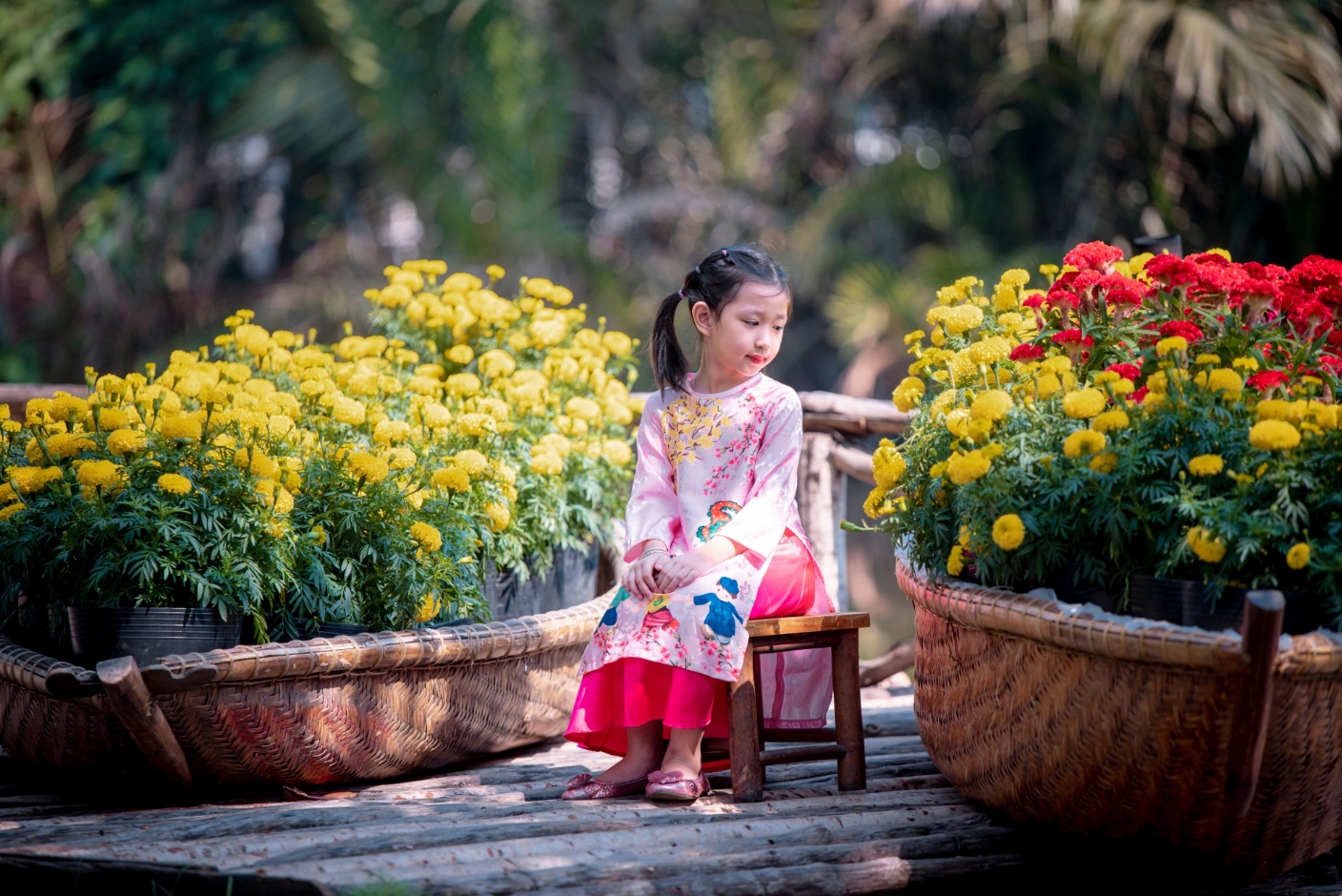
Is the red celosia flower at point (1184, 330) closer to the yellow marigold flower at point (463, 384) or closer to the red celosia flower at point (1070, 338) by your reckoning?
the red celosia flower at point (1070, 338)

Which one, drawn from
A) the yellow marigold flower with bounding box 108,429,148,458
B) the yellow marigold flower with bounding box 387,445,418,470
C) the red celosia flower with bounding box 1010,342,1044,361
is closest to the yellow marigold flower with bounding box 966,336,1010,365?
the red celosia flower with bounding box 1010,342,1044,361

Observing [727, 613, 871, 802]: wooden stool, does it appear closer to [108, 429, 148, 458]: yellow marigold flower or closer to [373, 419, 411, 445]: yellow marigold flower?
[373, 419, 411, 445]: yellow marigold flower

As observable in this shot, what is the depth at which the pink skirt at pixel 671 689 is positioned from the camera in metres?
2.56

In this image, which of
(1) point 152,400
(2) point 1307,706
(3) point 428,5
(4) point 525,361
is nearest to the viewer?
(2) point 1307,706

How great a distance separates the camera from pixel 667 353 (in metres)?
2.95

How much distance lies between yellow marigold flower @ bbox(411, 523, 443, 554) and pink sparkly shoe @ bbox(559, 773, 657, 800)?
1.98ft

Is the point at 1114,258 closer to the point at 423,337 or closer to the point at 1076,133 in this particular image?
the point at 423,337

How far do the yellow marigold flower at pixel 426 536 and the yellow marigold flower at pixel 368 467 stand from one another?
137 mm

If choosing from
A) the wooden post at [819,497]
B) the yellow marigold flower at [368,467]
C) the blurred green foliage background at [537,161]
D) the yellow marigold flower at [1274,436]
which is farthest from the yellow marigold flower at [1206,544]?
the blurred green foliage background at [537,161]

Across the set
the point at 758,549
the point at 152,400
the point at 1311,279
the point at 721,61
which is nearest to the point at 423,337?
the point at 152,400

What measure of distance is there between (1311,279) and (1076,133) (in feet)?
22.4

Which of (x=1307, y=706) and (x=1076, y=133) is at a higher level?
(x=1076, y=133)

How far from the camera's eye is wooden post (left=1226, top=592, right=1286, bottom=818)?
1812 mm

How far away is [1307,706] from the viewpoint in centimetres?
196
